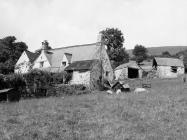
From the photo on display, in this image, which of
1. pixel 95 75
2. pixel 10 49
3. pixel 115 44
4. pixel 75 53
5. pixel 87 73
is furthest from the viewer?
pixel 115 44

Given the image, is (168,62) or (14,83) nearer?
(14,83)

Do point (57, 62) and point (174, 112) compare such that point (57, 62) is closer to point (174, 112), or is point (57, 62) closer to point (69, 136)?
point (174, 112)

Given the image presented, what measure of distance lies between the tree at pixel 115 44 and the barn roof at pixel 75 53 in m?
38.7

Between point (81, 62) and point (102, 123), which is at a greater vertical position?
point (81, 62)

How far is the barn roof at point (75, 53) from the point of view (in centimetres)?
4590

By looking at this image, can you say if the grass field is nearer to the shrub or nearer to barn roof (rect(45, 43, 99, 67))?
the shrub

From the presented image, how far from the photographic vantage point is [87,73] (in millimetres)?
41312

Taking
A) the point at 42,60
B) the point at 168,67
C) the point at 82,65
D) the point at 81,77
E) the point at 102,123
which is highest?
the point at 42,60

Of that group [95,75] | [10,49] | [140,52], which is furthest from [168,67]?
[140,52]

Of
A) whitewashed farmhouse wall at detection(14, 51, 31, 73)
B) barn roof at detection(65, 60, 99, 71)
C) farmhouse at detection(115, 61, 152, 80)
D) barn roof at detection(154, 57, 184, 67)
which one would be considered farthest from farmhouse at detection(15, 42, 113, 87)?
barn roof at detection(154, 57, 184, 67)

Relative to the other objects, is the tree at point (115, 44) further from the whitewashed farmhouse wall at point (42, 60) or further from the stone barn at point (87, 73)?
the stone barn at point (87, 73)

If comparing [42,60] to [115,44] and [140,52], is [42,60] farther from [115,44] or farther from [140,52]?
[140,52]

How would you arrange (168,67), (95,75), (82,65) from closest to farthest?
(95,75) < (82,65) < (168,67)

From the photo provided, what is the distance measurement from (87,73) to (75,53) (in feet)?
31.1
